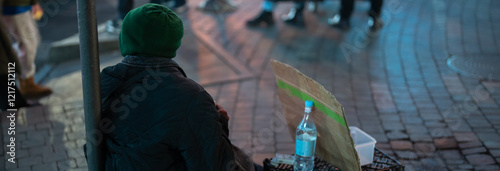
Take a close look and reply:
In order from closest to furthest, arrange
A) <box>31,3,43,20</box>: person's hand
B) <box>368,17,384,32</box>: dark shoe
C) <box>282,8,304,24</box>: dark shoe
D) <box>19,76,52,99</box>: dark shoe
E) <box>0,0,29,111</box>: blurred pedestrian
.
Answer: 1. <box>0,0,29,111</box>: blurred pedestrian
2. <box>19,76,52,99</box>: dark shoe
3. <box>31,3,43,20</box>: person's hand
4. <box>368,17,384,32</box>: dark shoe
5. <box>282,8,304,24</box>: dark shoe

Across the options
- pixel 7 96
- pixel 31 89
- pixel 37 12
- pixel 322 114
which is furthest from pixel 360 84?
pixel 37 12

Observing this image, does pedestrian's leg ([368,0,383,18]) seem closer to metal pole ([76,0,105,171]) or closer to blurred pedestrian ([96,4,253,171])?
blurred pedestrian ([96,4,253,171])

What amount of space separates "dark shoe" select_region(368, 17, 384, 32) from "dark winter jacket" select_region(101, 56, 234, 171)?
583 centimetres

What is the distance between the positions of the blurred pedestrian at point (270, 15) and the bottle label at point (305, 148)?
525cm

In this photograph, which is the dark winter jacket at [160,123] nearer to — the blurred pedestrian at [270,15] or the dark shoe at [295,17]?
the blurred pedestrian at [270,15]

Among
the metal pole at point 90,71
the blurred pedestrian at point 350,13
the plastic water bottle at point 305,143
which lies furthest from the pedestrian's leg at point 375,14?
the metal pole at point 90,71

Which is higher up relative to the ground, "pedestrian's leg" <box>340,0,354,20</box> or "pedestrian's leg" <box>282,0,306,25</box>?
"pedestrian's leg" <box>340,0,354,20</box>

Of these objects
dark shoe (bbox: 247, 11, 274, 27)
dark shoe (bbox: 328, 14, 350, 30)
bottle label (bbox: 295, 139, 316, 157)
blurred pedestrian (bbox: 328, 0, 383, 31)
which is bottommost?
bottle label (bbox: 295, 139, 316, 157)

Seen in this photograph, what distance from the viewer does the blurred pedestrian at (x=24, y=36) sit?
17.6 ft

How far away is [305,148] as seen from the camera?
127 inches

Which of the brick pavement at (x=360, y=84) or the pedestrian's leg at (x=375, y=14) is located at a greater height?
the pedestrian's leg at (x=375, y=14)

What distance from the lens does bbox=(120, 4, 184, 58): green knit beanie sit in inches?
101

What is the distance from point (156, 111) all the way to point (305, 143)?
101 centimetres

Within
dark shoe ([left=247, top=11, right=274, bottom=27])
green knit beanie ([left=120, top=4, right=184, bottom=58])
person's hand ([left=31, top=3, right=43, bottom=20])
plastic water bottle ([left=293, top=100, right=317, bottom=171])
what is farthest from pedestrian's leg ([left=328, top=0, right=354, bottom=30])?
green knit beanie ([left=120, top=4, right=184, bottom=58])
